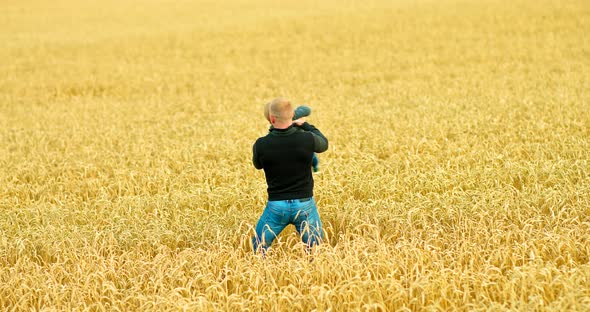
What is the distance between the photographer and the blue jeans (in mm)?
4766

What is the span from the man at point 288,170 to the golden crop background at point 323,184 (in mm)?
264

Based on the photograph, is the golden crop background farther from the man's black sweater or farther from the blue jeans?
the man's black sweater

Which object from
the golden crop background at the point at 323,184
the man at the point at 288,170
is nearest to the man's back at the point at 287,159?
the man at the point at 288,170

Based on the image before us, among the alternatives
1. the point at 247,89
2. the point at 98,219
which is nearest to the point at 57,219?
the point at 98,219

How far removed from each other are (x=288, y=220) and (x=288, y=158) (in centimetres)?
54

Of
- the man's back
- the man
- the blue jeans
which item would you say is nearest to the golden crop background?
the blue jeans

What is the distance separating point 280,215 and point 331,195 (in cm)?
214

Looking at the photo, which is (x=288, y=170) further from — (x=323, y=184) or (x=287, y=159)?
(x=323, y=184)

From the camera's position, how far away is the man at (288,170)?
15.4 feet

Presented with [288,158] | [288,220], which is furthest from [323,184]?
[288,158]

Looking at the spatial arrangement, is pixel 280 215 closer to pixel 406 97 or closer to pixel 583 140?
pixel 583 140

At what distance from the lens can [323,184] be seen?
7.29 meters

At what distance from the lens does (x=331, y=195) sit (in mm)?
6844

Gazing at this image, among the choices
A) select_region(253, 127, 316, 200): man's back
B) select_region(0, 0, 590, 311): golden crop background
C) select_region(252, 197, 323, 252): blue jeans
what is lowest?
select_region(0, 0, 590, 311): golden crop background
